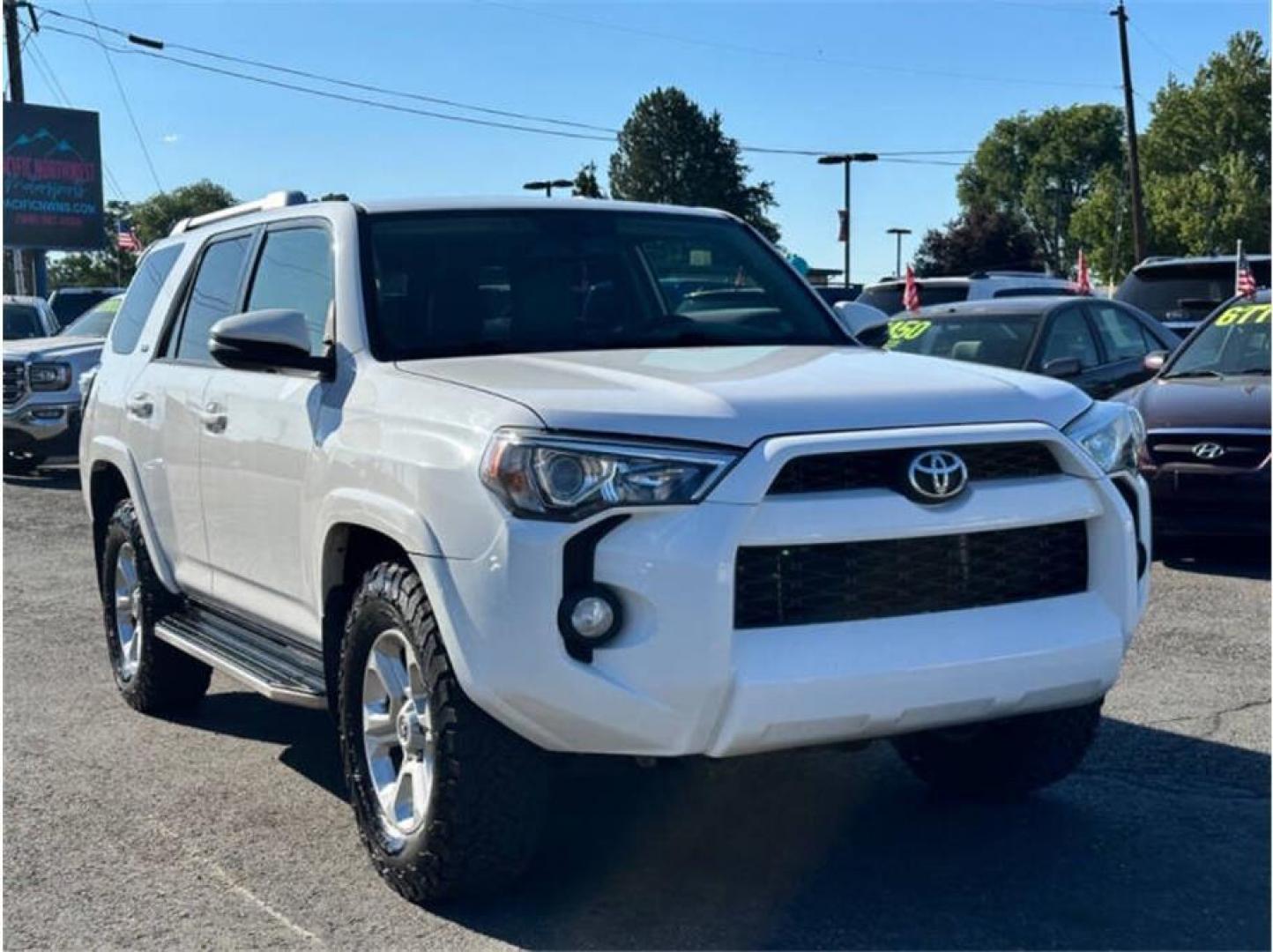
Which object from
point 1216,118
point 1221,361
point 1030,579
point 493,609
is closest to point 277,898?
point 493,609

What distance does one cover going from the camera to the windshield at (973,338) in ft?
36.4

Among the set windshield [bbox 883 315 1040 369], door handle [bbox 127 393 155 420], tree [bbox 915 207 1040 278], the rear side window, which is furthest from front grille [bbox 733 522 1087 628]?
tree [bbox 915 207 1040 278]

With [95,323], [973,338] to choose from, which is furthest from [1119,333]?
[95,323]

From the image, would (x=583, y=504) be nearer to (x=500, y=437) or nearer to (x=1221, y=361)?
(x=500, y=437)

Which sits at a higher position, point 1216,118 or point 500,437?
point 1216,118

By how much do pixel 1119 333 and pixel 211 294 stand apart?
7.84m

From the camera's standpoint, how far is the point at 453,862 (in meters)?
3.88

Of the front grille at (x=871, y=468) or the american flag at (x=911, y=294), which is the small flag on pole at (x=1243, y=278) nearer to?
the american flag at (x=911, y=294)

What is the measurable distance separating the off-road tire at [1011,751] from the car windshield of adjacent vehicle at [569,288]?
4.36ft

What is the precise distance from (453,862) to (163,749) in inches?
89.2

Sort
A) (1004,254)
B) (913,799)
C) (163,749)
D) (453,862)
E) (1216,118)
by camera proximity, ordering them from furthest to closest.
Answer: (1004,254) < (1216,118) < (163,749) < (913,799) < (453,862)

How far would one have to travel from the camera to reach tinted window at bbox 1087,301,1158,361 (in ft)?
38.3

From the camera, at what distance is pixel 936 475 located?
376 centimetres

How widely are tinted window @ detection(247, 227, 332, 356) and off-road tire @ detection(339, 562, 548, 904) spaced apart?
3.64 ft
